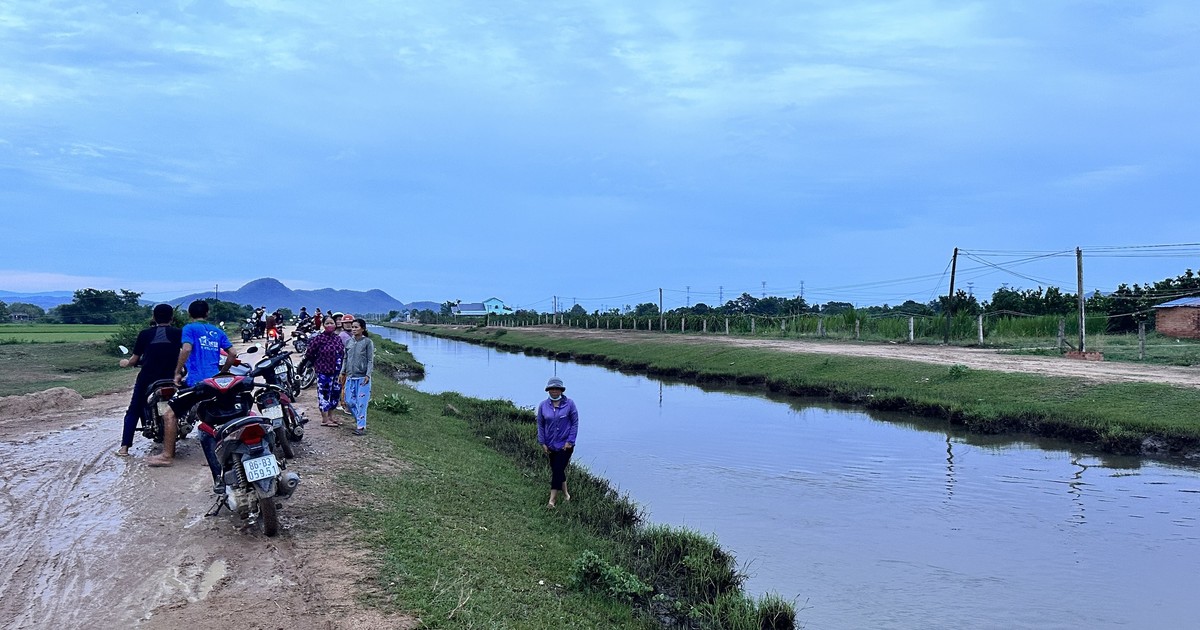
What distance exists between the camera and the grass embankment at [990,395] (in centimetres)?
1453

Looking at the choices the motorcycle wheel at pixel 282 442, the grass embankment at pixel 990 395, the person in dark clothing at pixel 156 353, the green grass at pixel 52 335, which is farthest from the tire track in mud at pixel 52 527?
the green grass at pixel 52 335

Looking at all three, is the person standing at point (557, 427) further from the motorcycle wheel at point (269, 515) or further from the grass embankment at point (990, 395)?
the grass embankment at point (990, 395)

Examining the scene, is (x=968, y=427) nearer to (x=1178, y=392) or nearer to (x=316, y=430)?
(x=1178, y=392)

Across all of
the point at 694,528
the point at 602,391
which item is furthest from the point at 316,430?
the point at 602,391

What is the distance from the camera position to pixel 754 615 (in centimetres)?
660

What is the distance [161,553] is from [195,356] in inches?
119

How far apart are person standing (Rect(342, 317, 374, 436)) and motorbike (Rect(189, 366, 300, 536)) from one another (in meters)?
3.35

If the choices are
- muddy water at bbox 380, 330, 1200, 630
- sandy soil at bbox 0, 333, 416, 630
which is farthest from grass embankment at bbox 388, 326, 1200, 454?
sandy soil at bbox 0, 333, 416, 630

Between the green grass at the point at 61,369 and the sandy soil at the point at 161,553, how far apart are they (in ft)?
32.1

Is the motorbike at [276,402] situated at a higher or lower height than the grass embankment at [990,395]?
higher

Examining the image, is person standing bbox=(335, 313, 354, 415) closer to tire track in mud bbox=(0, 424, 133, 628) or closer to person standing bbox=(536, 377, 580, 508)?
tire track in mud bbox=(0, 424, 133, 628)

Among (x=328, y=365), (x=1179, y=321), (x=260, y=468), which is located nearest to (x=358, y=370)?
(x=328, y=365)

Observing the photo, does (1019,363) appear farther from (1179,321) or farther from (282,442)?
(282,442)

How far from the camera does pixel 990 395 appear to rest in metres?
18.8
